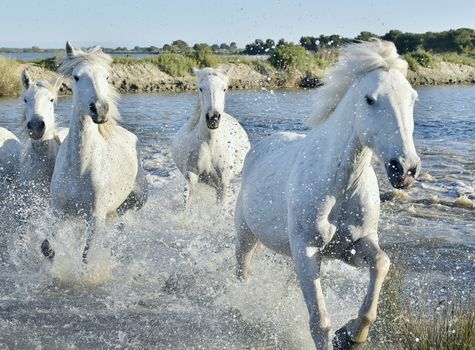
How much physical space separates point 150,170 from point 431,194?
5375mm

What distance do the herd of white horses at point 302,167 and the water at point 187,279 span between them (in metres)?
0.35

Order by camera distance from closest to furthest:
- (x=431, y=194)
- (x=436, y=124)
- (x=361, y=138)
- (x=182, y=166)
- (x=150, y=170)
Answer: (x=361, y=138) < (x=182, y=166) < (x=431, y=194) < (x=150, y=170) < (x=436, y=124)

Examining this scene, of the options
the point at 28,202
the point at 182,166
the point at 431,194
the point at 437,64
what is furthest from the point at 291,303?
the point at 437,64

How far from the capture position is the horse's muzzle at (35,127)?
6.20 metres

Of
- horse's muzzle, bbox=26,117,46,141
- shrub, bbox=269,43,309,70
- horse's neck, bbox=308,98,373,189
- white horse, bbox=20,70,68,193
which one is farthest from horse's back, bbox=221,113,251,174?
shrub, bbox=269,43,309,70

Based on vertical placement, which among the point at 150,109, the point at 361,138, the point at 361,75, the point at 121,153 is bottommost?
the point at 150,109

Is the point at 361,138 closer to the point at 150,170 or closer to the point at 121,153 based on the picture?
the point at 121,153

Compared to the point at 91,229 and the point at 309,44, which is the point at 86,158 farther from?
the point at 309,44

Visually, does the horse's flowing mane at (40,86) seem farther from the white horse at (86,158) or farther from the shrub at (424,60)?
the shrub at (424,60)

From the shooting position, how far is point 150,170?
12141 millimetres

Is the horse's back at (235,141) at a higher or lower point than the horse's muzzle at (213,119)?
lower

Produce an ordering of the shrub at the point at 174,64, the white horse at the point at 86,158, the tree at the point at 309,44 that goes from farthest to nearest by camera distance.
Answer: the tree at the point at 309,44 < the shrub at the point at 174,64 < the white horse at the point at 86,158

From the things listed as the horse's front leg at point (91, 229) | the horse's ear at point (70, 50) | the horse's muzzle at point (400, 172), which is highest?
the horse's ear at point (70, 50)

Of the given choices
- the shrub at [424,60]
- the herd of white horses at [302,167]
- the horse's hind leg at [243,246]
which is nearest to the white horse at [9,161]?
the herd of white horses at [302,167]
